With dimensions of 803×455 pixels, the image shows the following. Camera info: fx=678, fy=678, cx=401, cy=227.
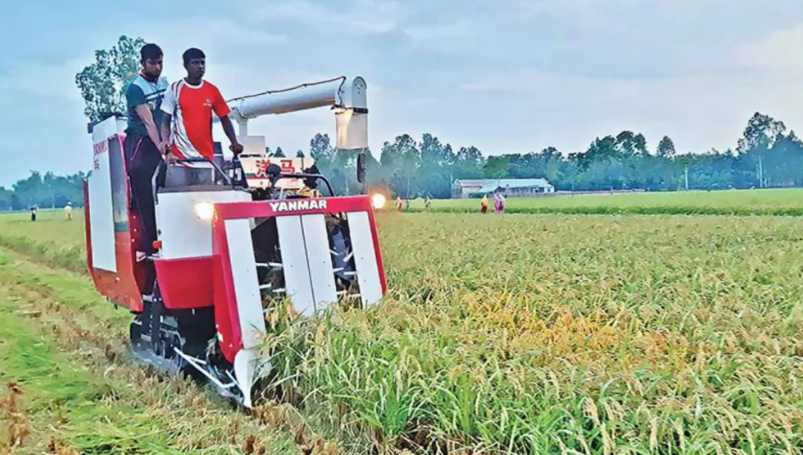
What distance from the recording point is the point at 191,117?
514 centimetres

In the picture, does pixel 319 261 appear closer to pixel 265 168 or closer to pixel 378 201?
pixel 378 201

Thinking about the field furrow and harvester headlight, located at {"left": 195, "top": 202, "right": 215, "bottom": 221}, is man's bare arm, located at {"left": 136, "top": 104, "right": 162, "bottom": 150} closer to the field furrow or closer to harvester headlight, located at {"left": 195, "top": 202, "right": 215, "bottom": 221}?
harvester headlight, located at {"left": 195, "top": 202, "right": 215, "bottom": 221}

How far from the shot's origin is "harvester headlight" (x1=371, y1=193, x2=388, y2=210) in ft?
17.4

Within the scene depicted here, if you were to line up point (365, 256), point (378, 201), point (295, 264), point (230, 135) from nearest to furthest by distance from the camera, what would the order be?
point (295, 264) → point (365, 256) → point (378, 201) → point (230, 135)

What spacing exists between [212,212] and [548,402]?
2590 millimetres

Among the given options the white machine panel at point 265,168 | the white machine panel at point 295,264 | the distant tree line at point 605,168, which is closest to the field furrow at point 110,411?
the white machine panel at point 295,264

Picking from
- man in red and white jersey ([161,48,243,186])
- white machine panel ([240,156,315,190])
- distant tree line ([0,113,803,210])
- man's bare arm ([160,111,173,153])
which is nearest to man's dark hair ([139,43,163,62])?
man in red and white jersey ([161,48,243,186])

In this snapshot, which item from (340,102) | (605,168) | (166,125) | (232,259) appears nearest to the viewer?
(232,259)

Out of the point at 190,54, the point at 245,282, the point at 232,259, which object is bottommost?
the point at 245,282

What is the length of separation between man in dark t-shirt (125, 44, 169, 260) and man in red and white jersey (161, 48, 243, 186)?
0.15 metres

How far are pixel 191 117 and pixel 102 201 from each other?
56.7 inches

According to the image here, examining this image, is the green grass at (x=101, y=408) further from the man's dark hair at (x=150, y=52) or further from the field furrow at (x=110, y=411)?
the man's dark hair at (x=150, y=52)

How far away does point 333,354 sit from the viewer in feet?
13.1

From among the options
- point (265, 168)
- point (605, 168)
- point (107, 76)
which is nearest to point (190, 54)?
point (265, 168)
